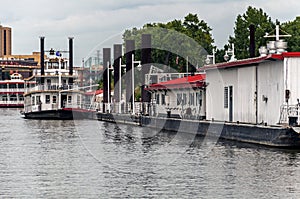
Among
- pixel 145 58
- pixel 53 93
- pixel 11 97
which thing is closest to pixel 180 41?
pixel 53 93

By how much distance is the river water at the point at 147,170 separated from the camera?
24.3 metres

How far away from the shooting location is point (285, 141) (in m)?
35.2

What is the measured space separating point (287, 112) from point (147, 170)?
10154 millimetres

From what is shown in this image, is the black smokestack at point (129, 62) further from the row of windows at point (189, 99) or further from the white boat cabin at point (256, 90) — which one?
the white boat cabin at point (256, 90)

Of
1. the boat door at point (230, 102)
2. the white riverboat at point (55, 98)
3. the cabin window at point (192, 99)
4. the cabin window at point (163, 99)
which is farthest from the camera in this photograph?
the white riverboat at point (55, 98)

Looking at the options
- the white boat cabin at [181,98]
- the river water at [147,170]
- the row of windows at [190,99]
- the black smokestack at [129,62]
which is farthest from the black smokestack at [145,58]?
the river water at [147,170]

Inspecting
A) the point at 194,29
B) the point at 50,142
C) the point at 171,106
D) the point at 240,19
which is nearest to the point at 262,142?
the point at 50,142

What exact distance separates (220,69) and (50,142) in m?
10.8

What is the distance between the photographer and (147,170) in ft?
96.6

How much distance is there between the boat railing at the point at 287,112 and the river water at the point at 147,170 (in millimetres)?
1761

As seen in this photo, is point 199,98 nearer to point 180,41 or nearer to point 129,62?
point 129,62

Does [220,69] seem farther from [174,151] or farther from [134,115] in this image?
[134,115]

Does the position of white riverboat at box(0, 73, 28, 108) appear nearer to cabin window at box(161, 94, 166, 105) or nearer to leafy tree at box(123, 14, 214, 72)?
leafy tree at box(123, 14, 214, 72)

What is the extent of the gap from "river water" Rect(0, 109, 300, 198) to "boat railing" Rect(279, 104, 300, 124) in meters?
1.76
